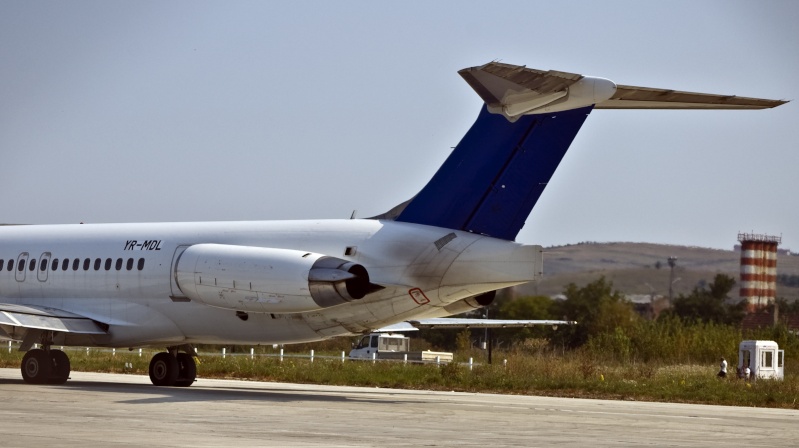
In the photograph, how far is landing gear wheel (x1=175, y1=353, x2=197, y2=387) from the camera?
25.9 metres

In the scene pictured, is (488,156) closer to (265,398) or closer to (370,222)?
(370,222)

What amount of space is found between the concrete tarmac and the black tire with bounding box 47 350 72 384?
632 mm

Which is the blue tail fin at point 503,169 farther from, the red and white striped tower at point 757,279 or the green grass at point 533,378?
the red and white striped tower at point 757,279

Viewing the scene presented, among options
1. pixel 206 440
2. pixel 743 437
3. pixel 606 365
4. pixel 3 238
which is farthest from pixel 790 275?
pixel 206 440

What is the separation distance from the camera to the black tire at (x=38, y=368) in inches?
1001

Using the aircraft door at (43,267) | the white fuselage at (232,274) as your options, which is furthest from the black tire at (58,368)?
the aircraft door at (43,267)

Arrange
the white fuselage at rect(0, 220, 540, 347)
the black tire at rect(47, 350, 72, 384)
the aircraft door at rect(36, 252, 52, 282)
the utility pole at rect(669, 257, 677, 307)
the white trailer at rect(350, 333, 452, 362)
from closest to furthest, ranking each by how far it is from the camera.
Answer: the white fuselage at rect(0, 220, 540, 347)
the black tire at rect(47, 350, 72, 384)
the aircraft door at rect(36, 252, 52, 282)
the white trailer at rect(350, 333, 452, 362)
the utility pole at rect(669, 257, 677, 307)

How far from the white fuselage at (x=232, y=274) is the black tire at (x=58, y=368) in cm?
46

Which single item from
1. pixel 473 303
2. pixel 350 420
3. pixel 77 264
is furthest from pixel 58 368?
pixel 350 420

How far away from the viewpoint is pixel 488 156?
2177 centimetres

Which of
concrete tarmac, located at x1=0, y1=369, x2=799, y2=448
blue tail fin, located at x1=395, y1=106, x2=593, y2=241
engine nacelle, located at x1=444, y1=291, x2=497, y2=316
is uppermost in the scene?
blue tail fin, located at x1=395, y1=106, x2=593, y2=241

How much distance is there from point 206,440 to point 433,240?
8985 millimetres

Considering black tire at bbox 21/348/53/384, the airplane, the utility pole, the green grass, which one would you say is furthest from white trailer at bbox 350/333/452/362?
black tire at bbox 21/348/53/384

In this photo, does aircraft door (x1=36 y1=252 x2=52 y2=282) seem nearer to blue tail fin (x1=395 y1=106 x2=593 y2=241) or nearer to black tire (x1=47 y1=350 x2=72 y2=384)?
black tire (x1=47 y1=350 x2=72 y2=384)
